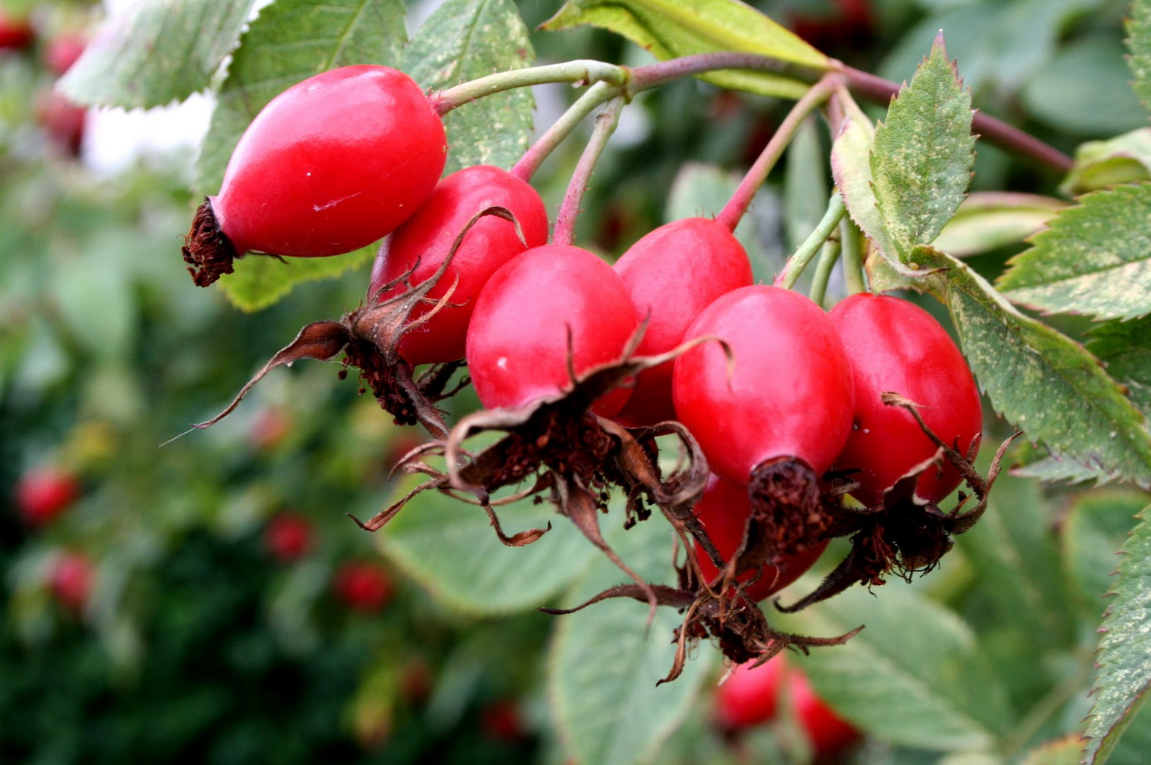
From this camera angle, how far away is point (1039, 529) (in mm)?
1771

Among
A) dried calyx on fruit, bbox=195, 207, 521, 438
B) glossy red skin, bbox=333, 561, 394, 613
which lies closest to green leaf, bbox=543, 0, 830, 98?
dried calyx on fruit, bbox=195, 207, 521, 438

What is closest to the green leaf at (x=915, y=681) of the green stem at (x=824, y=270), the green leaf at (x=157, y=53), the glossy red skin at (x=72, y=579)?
the green stem at (x=824, y=270)

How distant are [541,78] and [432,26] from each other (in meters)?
0.23

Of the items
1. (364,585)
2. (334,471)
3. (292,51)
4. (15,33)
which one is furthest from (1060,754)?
(15,33)

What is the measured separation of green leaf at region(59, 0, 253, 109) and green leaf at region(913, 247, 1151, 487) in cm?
86

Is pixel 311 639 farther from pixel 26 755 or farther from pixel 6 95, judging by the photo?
pixel 26 755

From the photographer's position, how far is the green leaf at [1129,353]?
2.98ft

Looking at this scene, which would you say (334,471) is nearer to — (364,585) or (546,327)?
(364,585)

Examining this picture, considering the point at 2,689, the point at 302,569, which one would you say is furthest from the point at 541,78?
the point at 2,689

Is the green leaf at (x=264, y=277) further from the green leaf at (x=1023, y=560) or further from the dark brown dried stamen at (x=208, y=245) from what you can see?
the green leaf at (x=1023, y=560)

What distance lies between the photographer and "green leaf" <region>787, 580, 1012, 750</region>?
1713 mm

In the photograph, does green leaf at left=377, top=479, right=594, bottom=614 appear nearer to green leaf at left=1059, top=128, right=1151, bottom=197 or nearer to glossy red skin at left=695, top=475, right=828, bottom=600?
glossy red skin at left=695, top=475, right=828, bottom=600

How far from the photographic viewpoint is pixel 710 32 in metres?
1.16

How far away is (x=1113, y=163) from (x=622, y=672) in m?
1.00
